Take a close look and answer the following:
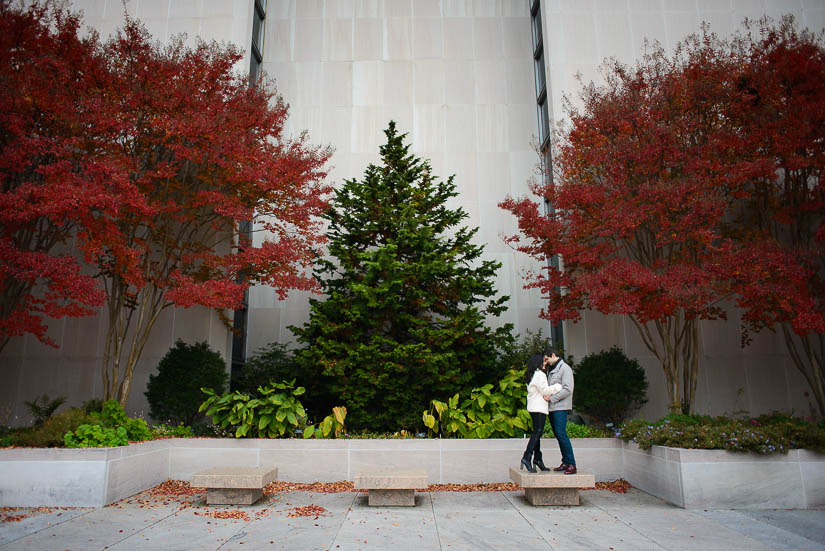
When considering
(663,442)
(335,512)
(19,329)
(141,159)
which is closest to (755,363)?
(663,442)

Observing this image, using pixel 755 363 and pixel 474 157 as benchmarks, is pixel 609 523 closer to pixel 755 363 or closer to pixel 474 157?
pixel 755 363

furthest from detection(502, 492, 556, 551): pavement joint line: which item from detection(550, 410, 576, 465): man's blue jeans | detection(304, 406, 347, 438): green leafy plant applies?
detection(304, 406, 347, 438): green leafy plant

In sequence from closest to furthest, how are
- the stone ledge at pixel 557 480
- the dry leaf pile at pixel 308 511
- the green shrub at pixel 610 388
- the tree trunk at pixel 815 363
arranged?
1. the dry leaf pile at pixel 308 511
2. the stone ledge at pixel 557 480
3. the tree trunk at pixel 815 363
4. the green shrub at pixel 610 388

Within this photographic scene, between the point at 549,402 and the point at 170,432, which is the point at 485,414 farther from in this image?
the point at 170,432

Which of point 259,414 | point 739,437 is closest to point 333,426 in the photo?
point 259,414

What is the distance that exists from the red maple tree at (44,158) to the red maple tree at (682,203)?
6.64m

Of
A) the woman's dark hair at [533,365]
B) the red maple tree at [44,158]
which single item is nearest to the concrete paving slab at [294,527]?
the woman's dark hair at [533,365]

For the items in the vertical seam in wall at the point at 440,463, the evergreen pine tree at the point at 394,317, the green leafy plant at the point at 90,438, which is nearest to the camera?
the green leafy plant at the point at 90,438

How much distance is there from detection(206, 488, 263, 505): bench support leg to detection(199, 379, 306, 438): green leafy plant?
5.29 ft

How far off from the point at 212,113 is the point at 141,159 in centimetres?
143

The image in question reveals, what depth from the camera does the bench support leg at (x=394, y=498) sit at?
6.59 m

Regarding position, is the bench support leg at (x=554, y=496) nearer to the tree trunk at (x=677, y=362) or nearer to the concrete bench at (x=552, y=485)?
the concrete bench at (x=552, y=485)

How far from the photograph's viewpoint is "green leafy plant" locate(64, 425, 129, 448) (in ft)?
22.5

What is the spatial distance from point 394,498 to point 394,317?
11.9 feet
